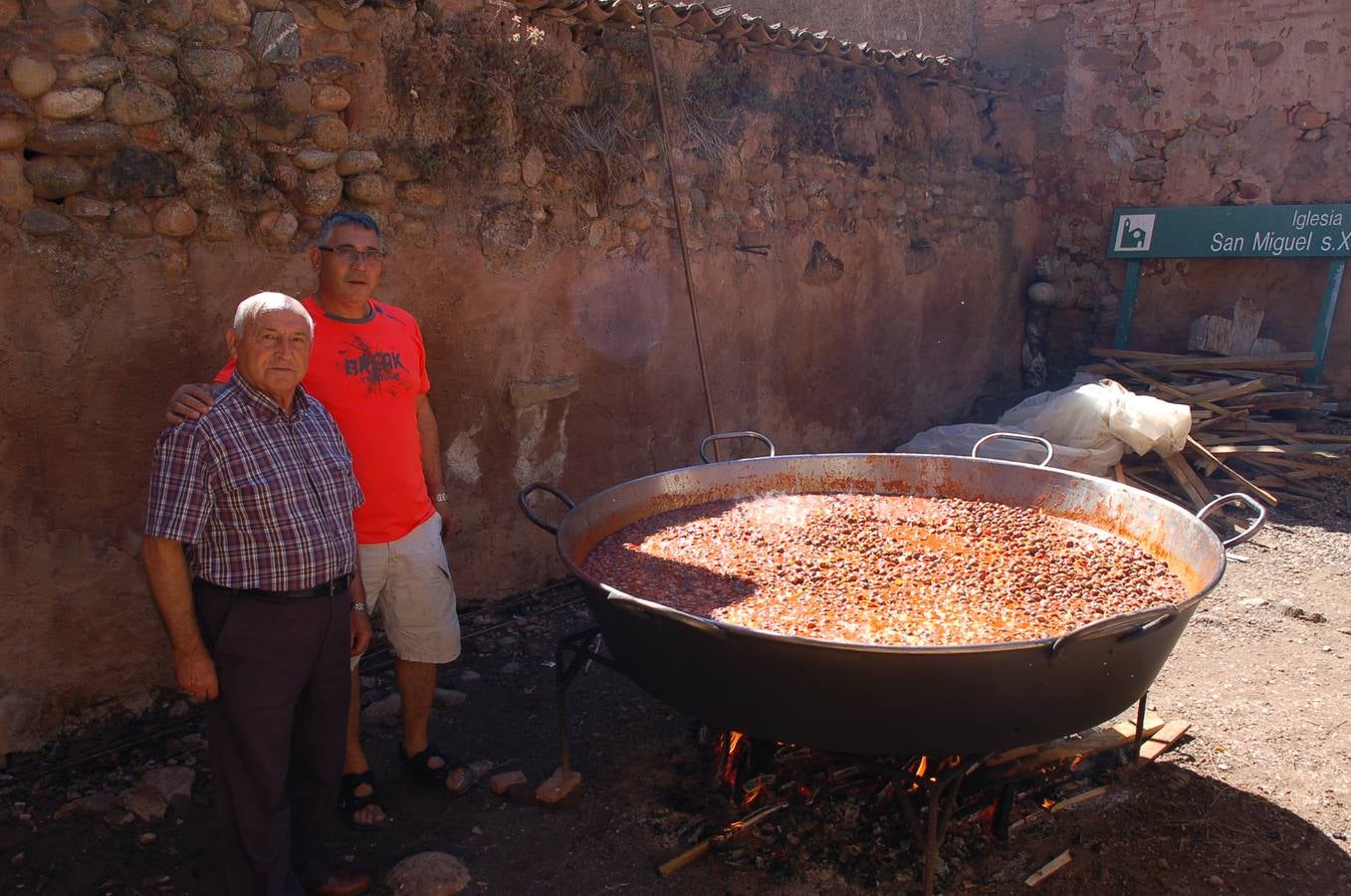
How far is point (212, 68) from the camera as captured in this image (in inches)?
134

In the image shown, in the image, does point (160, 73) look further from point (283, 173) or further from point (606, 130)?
point (606, 130)

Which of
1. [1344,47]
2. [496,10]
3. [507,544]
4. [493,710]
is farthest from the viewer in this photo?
[1344,47]

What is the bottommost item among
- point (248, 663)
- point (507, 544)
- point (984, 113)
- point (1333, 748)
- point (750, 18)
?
point (1333, 748)

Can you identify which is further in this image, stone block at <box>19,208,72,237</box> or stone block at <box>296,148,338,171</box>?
stone block at <box>296,148,338,171</box>

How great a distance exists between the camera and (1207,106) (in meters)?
7.26

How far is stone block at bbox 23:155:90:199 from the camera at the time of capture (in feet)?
10.1

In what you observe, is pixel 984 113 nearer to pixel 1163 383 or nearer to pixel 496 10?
pixel 1163 383

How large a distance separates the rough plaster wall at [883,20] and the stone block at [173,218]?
21.7 ft

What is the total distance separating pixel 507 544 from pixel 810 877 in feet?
7.76

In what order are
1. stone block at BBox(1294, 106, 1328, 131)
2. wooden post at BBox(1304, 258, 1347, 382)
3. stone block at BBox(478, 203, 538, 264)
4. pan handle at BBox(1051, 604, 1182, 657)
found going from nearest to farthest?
pan handle at BBox(1051, 604, 1182, 657) → stone block at BBox(478, 203, 538, 264) → wooden post at BBox(1304, 258, 1347, 382) → stone block at BBox(1294, 106, 1328, 131)

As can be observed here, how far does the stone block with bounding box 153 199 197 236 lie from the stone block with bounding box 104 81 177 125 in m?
0.28

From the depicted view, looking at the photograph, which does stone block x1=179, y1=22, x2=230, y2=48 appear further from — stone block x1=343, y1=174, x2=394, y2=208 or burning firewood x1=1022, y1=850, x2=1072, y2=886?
burning firewood x1=1022, y1=850, x2=1072, y2=886

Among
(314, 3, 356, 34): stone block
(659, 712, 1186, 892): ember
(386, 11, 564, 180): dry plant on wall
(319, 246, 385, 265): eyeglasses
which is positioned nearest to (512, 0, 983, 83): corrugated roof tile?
(386, 11, 564, 180): dry plant on wall

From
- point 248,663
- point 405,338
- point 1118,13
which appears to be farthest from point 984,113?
point 248,663
